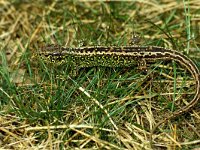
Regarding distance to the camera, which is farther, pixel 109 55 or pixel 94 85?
pixel 109 55

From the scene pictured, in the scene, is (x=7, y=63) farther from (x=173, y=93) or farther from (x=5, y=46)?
(x=173, y=93)

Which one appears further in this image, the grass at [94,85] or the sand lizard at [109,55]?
the sand lizard at [109,55]

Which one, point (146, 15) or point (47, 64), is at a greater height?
point (146, 15)

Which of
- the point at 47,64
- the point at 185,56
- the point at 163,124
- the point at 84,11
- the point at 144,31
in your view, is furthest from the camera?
the point at 84,11

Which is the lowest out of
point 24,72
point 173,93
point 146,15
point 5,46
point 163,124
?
point 163,124

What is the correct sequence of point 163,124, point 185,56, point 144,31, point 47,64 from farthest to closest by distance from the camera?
point 144,31 < point 47,64 < point 185,56 < point 163,124

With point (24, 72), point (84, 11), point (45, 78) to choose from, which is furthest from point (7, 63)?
point (84, 11)

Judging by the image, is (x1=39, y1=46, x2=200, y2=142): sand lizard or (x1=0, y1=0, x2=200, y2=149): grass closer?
(x1=0, y1=0, x2=200, y2=149): grass

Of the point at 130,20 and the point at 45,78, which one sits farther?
the point at 130,20
